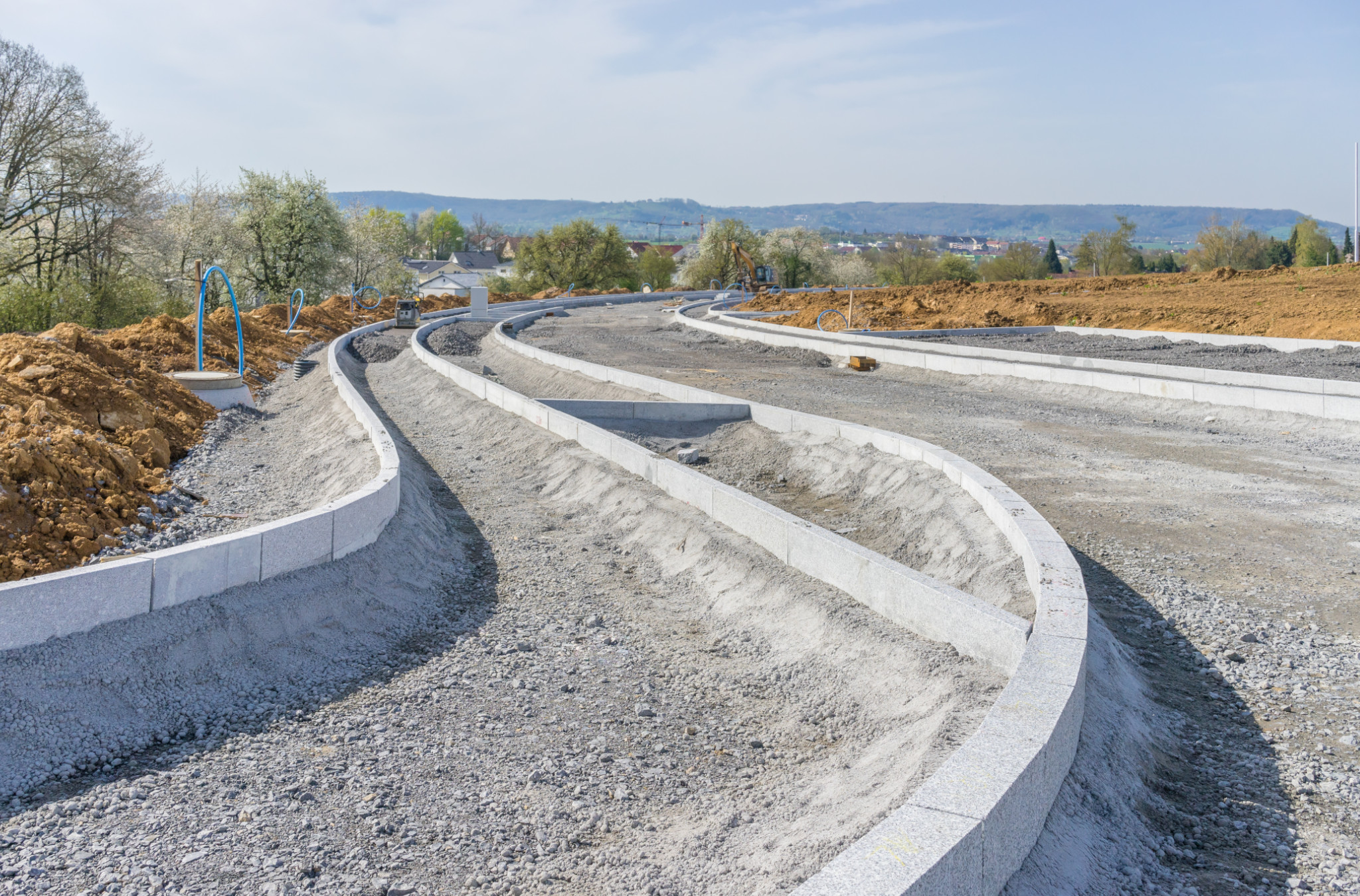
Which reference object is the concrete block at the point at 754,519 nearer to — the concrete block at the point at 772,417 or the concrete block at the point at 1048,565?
the concrete block at the point at 1048,565

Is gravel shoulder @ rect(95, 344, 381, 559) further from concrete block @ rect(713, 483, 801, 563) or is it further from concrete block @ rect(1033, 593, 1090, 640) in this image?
concrete block @ rect(1033, 593, 1090, 640)

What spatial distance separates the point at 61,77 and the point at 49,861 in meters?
30.5

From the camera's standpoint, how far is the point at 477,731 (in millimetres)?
4719

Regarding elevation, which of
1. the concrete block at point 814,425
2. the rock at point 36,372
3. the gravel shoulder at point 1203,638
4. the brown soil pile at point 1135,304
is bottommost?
the gravel shoulder at point 1203,638

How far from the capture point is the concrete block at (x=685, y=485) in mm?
7895

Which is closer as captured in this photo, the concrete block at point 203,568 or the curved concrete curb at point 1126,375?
the concrete block at point 203,568

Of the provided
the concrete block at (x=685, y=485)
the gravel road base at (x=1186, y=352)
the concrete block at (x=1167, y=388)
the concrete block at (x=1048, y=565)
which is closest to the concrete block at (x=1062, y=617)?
the concrete block at (x=1048, y=565)

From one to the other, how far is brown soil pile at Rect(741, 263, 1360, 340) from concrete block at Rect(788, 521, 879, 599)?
59.6ft

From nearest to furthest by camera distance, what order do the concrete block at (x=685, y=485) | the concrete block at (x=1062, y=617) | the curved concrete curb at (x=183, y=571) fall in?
the concrete block at (x=1062, y=617)
the curved concrete curb at (x=183, y=571)
the concrete block at (x=685, y=485)

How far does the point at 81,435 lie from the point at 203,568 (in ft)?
12.6

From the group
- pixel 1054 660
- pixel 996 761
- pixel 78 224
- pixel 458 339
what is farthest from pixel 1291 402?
pixel 78 224

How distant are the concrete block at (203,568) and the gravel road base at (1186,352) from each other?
15542mm

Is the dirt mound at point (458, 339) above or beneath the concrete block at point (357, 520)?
above

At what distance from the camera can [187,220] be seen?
40.5 metres
